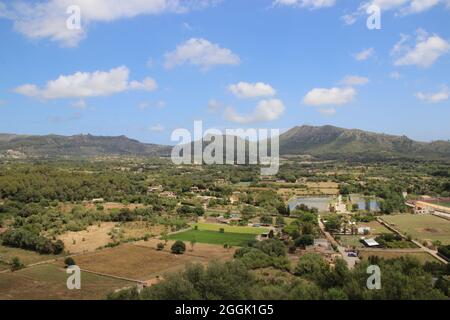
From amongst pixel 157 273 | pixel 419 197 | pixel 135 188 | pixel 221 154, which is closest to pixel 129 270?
pixel 157 273

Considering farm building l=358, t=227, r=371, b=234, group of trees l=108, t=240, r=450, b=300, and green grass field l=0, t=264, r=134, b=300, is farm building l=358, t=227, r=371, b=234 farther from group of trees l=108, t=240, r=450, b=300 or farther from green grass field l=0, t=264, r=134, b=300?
green grass field l=0, t=264, r=134, b=300

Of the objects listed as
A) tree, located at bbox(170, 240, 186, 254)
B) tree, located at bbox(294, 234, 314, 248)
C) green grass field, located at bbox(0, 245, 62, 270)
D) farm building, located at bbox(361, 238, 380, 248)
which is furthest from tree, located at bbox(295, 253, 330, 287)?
green grass field, located at bbox(0, 245, 62, 270)

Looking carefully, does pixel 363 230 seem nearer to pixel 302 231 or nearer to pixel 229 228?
pixel 302 231

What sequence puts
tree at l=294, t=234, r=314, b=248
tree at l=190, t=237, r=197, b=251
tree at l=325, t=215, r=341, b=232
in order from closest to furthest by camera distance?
tree at l=294, t=234, r=314, b=248, tree at l=190, t=237, r=197, b=251, tree at l=325, t=215, r=341, b=232

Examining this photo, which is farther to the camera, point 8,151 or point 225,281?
→ point 8,151

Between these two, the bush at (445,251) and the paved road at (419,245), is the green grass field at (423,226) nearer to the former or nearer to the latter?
the paved road at (419,245)

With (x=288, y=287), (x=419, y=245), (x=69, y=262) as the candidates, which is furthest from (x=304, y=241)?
(x=69, y=262)
